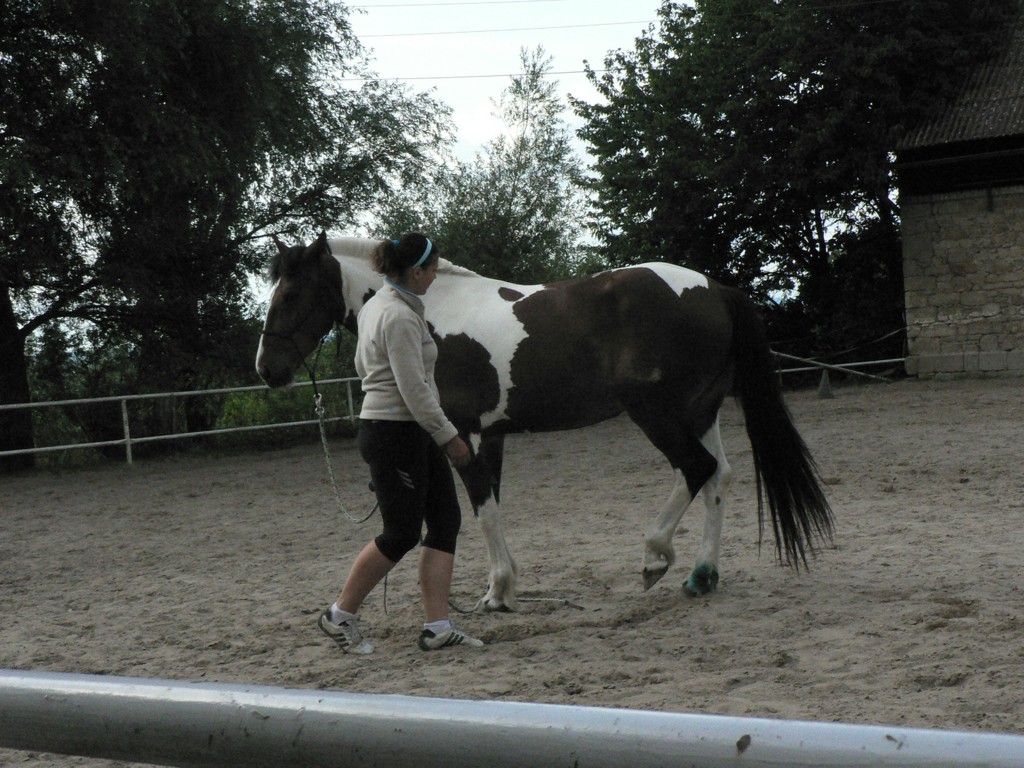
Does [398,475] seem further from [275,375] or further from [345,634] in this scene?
[275,375]

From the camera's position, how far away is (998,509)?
6570 mm

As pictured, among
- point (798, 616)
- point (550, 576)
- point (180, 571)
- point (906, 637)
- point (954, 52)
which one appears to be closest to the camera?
point (906, 637)

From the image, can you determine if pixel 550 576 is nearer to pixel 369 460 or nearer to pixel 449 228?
pixel 369 460

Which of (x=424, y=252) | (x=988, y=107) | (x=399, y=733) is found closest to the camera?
(x=399, y=733)

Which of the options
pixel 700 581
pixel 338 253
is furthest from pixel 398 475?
pixel 700 581

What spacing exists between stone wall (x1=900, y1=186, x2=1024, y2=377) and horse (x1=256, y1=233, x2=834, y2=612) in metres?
16.2

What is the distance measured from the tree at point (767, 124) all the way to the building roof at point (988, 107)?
15.0 inches

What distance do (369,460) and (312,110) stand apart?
552 inches

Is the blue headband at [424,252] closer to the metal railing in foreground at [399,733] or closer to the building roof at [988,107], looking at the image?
the metal railing in foreground at [399,733]

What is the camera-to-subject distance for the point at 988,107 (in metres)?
19.8

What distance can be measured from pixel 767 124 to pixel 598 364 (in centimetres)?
1765

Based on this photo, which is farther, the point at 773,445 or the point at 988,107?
the point at 988,107

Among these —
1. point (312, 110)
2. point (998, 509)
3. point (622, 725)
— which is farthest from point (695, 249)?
point (622, 725)

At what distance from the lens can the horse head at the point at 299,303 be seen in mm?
5070
